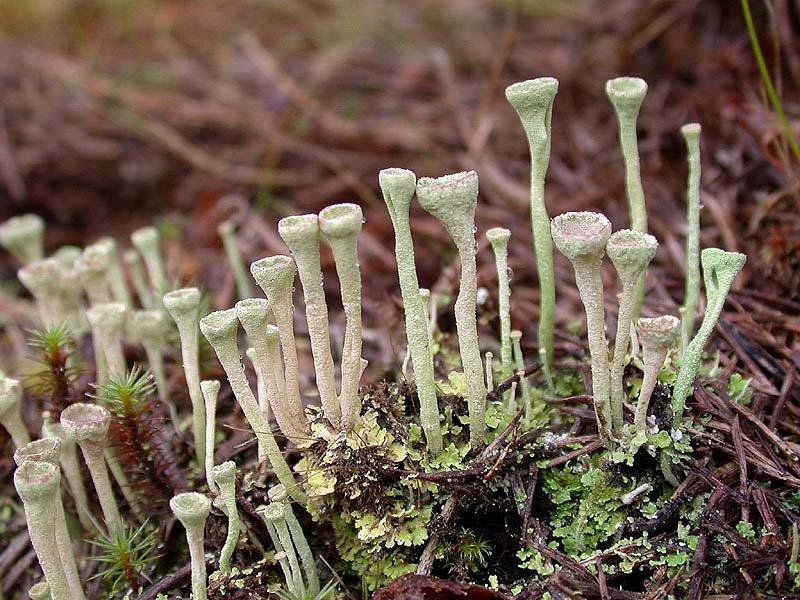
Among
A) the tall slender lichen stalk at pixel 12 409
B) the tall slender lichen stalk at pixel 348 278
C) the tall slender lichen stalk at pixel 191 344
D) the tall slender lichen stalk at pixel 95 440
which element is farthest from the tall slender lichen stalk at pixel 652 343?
the tall slender lichen stalk at pixel 12 409

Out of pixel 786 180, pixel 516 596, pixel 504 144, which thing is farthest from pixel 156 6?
pixel 516 596

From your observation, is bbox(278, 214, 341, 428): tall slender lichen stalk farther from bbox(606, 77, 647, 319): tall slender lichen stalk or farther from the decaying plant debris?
bbox(606, 77, 647, 319): tall slender lichen stalk

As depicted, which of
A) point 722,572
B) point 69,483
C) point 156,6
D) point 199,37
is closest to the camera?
point 722,572

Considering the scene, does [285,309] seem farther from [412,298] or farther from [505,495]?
[505,495]

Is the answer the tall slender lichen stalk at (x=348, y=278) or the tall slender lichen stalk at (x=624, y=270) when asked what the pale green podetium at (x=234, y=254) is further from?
the tall slender lichen stalk at (x=624, y=270)

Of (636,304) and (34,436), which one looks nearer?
(636,304)

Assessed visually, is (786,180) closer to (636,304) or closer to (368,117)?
(636,304)
